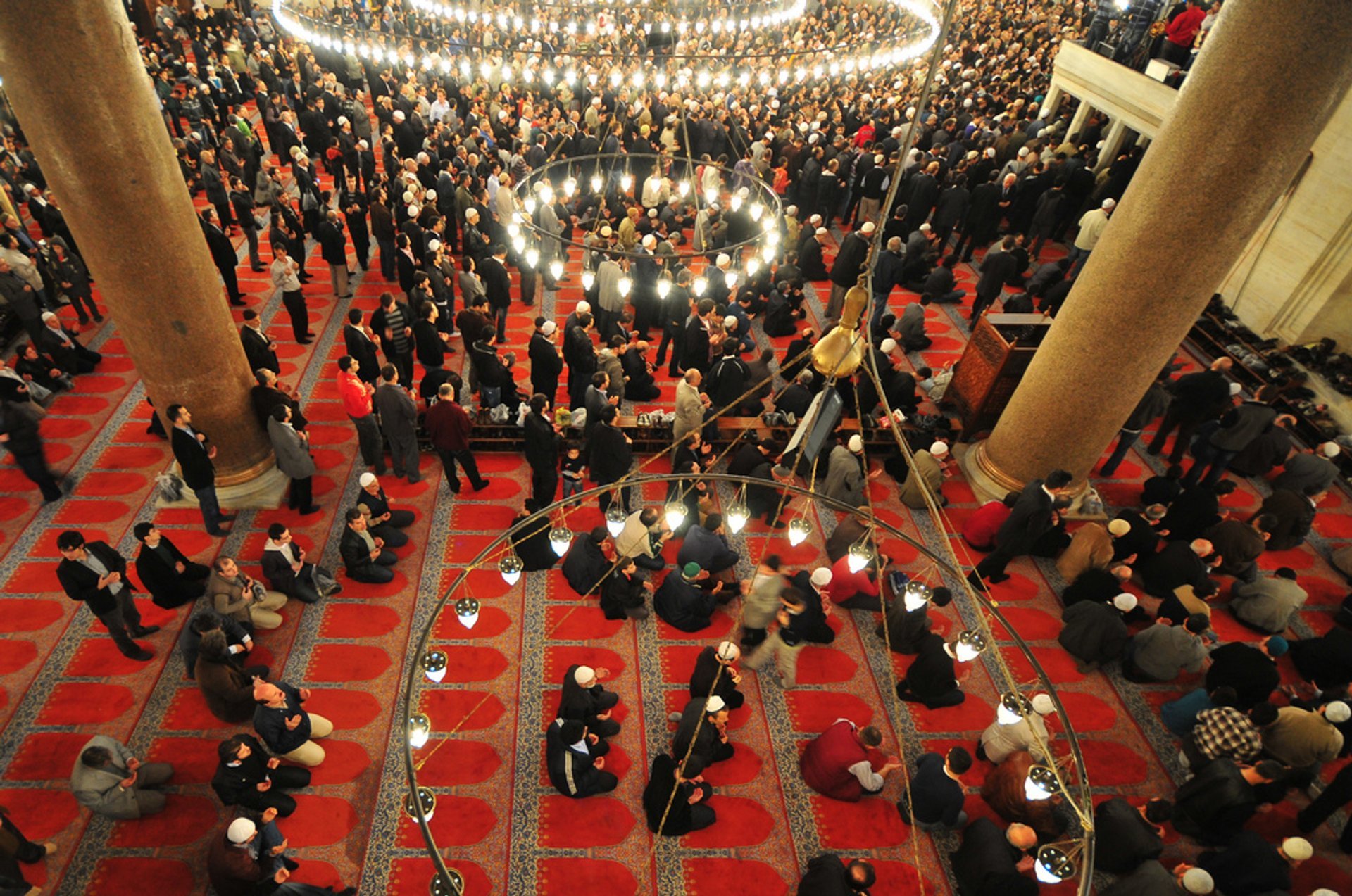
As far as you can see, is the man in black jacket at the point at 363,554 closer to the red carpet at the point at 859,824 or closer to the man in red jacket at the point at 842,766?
the man in red jacket at the point at 842,766

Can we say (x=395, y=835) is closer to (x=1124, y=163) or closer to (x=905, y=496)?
(x=905, y=496)

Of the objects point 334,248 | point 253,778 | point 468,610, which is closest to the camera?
point 468,610

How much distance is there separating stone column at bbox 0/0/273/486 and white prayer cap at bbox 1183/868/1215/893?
7.35 meters

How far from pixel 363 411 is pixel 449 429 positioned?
0.81m

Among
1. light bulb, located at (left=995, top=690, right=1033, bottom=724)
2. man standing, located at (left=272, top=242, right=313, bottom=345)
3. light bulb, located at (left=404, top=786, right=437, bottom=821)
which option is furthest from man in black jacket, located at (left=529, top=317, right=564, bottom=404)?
light bulb, located at (left=995, top=690, right=1033, bottom=724)

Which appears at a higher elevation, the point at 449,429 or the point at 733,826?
the point at 449,429

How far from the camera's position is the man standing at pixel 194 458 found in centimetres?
568

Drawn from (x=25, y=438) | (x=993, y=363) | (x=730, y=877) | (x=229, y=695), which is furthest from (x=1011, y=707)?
(x=25, y=438)

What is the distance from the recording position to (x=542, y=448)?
20.9 feet

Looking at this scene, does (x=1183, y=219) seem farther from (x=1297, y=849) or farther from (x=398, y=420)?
(x=398, y=420)

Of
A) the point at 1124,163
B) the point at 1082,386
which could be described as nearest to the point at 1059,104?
the point at 1124,163

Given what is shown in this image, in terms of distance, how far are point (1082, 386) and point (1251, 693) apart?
2.55 metres

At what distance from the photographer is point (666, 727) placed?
5344 millimetres

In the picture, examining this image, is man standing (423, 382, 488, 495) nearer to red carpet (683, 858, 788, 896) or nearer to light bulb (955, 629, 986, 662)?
red carpet (683, 858, 788, 896)
